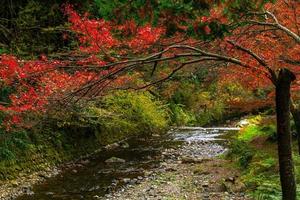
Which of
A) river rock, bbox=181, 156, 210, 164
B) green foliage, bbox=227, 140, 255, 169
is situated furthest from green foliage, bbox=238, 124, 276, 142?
river rock, bbox=181, 156, 210, 164

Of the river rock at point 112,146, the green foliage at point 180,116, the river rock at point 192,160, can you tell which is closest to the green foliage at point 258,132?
the river rock at point 192,160

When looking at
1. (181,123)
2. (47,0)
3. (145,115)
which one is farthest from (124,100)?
(181,123)

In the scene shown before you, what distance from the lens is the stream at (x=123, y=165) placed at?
13.4m

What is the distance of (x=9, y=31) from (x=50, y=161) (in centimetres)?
513

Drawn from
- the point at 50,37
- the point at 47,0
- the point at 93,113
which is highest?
the point at 47,0

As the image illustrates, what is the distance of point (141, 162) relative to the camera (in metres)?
18.5

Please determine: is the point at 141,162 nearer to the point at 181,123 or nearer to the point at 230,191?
the point at 230,191

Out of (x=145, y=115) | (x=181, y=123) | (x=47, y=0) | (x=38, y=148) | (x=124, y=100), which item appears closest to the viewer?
(x=38, y=148)

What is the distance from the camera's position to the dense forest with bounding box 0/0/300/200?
7.54 metres

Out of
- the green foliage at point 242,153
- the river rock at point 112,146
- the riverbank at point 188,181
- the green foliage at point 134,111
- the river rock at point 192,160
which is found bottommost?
the river rock at point 192,160

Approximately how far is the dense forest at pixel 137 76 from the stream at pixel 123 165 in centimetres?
27

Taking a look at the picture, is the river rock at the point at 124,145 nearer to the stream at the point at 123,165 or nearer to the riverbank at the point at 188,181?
the stream at the point at 123,165

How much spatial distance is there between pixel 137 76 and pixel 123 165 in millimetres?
4585

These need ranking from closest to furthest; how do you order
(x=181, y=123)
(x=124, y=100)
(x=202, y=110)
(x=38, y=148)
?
(x=38, y=148)
(x=124, y=100)
(x=181, y=123)
(x=202, y=110)
